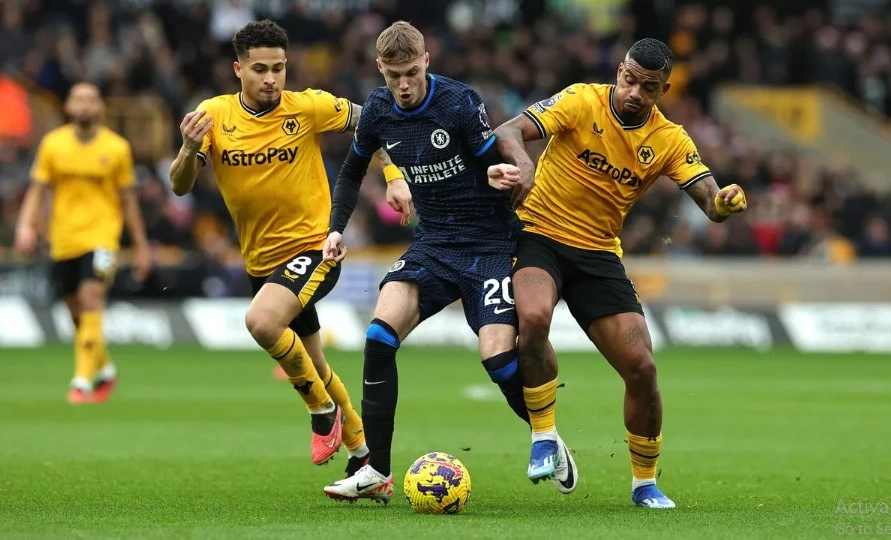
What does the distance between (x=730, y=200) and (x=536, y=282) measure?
116cm

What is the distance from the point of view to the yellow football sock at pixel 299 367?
28.4ft

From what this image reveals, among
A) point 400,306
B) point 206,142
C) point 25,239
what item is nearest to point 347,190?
point 400,306

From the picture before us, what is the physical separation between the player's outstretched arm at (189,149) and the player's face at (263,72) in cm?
42

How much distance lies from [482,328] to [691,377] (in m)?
9.79

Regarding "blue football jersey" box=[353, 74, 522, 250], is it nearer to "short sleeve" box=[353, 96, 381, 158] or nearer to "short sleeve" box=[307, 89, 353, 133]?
"short sleeve" box=[353, 96, 381, 158]

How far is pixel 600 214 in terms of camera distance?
8.45 meters

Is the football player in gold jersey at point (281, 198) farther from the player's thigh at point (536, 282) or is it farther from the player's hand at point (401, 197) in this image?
the player's thigh at point (536, 282)

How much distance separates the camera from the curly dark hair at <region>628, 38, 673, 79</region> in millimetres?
7949

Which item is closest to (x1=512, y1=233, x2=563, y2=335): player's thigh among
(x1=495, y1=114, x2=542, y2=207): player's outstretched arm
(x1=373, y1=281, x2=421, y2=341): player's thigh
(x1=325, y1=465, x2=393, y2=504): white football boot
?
(x1=495, y1=114, x2=542, y2=207): player's outstretched arm

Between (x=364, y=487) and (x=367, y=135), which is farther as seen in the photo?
(x=367, y=135)

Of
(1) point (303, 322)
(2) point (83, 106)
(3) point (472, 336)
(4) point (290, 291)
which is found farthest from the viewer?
(3) point (472, 336)

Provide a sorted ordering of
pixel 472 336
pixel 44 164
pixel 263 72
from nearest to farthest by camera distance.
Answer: pixel 263 72 < pixel 44 164 < pixel 472 336

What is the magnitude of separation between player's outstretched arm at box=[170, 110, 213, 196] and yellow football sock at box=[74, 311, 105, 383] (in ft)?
18.1

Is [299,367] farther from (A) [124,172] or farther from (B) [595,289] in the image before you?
(A) [124,172]
